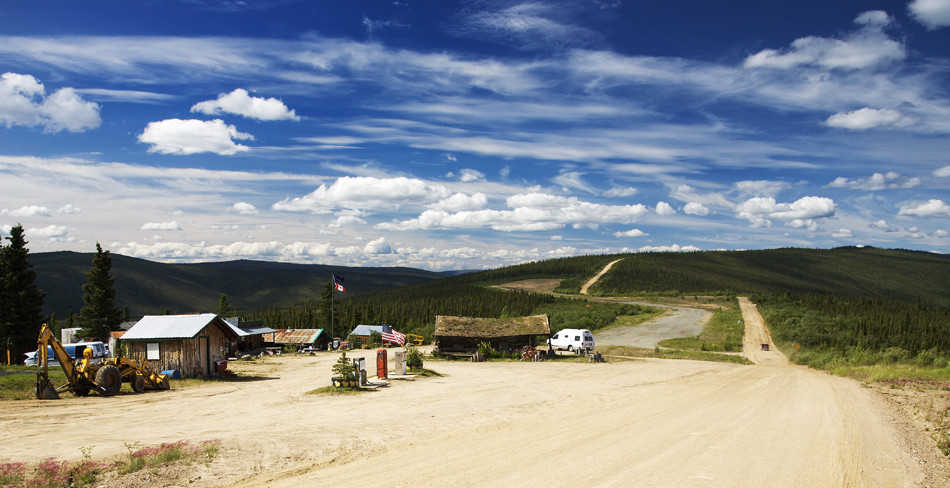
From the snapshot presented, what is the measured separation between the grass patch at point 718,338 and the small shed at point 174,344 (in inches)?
1656

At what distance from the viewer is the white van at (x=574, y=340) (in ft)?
161

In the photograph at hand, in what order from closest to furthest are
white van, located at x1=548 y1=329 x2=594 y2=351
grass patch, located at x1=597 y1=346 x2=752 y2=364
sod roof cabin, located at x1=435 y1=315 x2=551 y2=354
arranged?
grass patch, located at x1=597 y1=346 x2=752 y2=364
sod roof cabin, located at x1=435 y1=315 x2=551 y2=354
white van, located at x1=548 y1=329 x2=594 y2=351

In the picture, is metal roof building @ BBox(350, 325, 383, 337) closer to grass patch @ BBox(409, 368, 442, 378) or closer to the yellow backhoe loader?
grass patch @ BBox(409, 368, 442, 378)

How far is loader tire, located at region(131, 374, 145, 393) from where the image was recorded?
24.2m

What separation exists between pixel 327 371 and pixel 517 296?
244 feet

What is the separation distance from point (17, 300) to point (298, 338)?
95.6ft

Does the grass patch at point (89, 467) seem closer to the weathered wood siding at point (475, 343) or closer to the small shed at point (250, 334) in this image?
the weathered wood siding at point (475, 343)

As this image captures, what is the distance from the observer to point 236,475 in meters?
11.0

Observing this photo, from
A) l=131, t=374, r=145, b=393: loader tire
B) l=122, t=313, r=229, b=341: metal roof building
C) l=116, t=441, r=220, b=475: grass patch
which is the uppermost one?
l=122, t=313, r=229, b=341: metal roof building

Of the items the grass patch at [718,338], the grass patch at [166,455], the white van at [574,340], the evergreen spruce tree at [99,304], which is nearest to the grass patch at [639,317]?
the grass patch at [718,338]

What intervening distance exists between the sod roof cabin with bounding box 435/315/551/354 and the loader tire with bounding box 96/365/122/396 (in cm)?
2510

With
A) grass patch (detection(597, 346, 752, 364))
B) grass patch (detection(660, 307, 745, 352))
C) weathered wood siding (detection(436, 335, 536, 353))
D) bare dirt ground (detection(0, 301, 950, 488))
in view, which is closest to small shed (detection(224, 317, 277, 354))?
weathered wood siding (detection(436, 335, 536, 353))

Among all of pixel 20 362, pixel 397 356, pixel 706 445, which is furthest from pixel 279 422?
pixel 20 362

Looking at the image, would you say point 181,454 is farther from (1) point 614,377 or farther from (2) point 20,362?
(2) point 20,362
